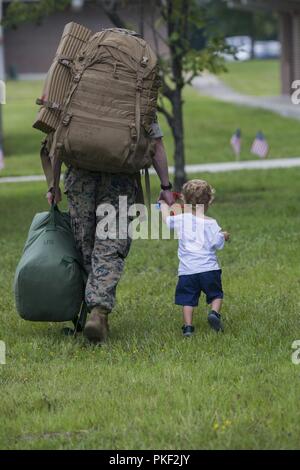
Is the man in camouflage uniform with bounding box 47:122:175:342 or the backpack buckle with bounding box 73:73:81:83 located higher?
the backpack buckle with bounding box 73:73:81:83

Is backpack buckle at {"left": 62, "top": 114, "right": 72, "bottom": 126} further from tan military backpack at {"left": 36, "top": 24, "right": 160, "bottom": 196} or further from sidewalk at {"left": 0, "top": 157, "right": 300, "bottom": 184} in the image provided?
sidewalk at {"left": 0, "top": 157, "right": 300, "bottom": 184}

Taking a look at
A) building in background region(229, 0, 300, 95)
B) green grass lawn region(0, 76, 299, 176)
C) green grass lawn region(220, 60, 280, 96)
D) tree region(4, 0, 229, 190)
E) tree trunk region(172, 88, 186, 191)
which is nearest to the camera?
tree region(4, 0, 229, 190)

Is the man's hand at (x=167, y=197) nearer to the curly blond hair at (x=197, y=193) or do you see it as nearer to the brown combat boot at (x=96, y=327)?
the curly blond hair at (x=197, y=193)

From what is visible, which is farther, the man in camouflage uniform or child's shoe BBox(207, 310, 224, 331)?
child's shoe BBox(207, 310, 224, 331)

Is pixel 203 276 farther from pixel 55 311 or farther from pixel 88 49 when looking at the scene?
pixel 88 49

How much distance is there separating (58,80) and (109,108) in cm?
37

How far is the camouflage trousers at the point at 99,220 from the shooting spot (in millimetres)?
6949

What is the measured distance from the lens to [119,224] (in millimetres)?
7004

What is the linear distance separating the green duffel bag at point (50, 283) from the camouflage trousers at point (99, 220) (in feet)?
0.38

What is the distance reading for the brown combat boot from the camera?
6852mm

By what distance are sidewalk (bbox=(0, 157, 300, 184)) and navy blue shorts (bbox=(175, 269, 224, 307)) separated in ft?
39.4

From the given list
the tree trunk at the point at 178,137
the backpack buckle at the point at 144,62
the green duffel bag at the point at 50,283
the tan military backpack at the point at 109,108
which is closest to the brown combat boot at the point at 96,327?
the green duffel bag at the point at 50,283

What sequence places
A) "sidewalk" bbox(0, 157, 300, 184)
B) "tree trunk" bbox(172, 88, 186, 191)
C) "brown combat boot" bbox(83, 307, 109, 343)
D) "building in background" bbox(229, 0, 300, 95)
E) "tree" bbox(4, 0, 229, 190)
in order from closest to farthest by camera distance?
"brown combat boot" bbox(83, 307, 109, 343) → "tree" bbox(4, 0, 229, 190) → "tree trunk" bbox(172, 88, 186, 191) → "sidewalk" bbox(0, 157, 300, 184) → "building in background" bbox(229, 0, 300, 95)

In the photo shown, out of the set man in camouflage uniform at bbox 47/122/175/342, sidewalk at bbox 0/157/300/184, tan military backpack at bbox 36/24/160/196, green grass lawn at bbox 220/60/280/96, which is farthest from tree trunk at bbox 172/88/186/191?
green grass lawn at bbox 220/60/280/96
